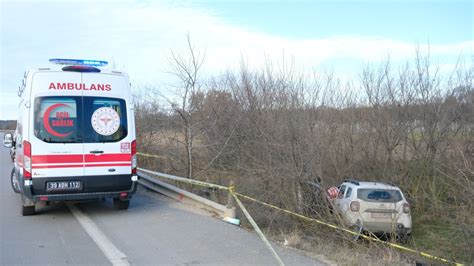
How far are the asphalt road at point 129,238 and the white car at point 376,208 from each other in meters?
4.74

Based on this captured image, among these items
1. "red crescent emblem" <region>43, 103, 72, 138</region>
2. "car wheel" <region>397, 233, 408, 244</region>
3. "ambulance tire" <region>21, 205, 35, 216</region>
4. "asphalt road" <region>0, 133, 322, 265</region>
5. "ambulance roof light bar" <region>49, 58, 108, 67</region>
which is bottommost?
"car wheel" <region>397, 233, 408, 244</region>

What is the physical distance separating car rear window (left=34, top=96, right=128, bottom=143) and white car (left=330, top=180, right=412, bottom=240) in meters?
5.92

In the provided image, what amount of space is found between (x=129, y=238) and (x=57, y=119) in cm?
284

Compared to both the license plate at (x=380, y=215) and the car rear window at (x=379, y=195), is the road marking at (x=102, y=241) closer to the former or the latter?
the car rear window at (x=379, y=195)

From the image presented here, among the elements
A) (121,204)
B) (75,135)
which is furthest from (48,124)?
(121,204)

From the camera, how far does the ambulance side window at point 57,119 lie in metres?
8.51

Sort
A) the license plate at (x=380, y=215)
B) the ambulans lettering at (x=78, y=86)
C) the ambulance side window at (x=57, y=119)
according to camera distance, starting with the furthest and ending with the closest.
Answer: the license plate at (x=380, y=215) < the ambulans lettering at (x=78, y=86) < the ambulance side window at (x=57, y=119)

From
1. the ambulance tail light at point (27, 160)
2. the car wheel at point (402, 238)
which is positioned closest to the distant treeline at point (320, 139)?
the car wheel at point (402, 238)

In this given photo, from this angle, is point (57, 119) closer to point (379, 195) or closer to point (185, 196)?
point (185, 196)

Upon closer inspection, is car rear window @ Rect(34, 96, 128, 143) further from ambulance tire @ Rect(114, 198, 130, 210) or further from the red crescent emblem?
ambulance tire @ Rect(114, 198, 130, 210)

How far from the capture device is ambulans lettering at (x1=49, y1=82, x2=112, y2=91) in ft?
28.4

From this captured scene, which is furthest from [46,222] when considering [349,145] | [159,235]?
[349,145]

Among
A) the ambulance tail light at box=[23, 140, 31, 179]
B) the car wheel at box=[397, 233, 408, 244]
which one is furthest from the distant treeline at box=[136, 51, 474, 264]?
the ambulance tail light at box=[23, 140, 31, 179]

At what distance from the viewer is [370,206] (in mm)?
12164
